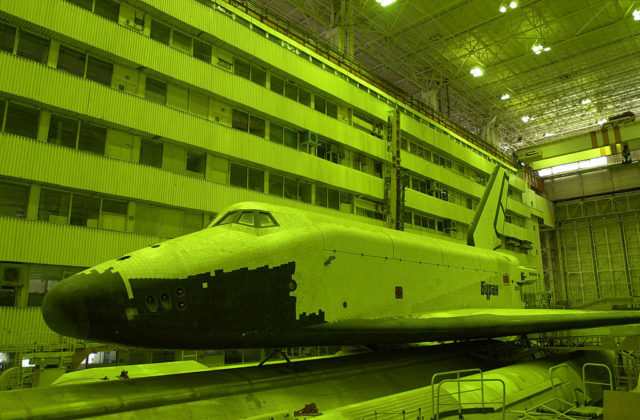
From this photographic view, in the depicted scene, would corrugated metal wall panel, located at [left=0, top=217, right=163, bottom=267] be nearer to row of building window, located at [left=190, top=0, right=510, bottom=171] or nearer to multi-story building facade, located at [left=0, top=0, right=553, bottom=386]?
multi-story building facade, located at [left=0, top=0, right=553, bottom=386]

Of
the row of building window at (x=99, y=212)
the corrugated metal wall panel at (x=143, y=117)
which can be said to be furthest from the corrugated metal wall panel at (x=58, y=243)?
the corrugated metal wall panel at (x=143, y=117)

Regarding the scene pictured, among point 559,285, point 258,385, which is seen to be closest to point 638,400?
point 258,385

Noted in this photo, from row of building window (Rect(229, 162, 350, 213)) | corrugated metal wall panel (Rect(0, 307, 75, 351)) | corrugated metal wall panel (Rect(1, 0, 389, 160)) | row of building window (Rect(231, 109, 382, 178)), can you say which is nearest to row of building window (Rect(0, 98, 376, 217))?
row of building window (Rect(229, 162, 350, 213))

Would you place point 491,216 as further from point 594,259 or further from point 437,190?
point 594,259

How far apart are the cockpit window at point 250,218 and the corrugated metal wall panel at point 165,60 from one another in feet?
31.7

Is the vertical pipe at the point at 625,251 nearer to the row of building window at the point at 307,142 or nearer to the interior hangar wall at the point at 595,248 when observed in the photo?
the interior hangar wall at the point at 595,248

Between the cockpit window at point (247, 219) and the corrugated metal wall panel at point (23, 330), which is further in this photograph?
the corrugated metal wall panel at point (23, 330)

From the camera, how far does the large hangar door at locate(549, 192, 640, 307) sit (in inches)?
1654

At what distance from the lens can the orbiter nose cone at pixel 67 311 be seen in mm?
5293

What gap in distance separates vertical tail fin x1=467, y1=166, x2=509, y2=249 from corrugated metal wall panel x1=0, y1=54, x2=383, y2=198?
23.8ft

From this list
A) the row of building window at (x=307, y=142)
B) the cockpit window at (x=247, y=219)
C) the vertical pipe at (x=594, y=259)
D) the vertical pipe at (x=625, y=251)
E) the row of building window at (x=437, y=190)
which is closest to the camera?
the cockpit window at (x=247, y=219)

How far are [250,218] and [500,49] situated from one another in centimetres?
2828

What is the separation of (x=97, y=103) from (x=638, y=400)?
1551cm

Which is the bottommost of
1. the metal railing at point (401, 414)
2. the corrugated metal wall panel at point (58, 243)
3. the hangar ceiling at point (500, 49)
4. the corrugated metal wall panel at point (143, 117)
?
the metal railing at point (401, 414)
